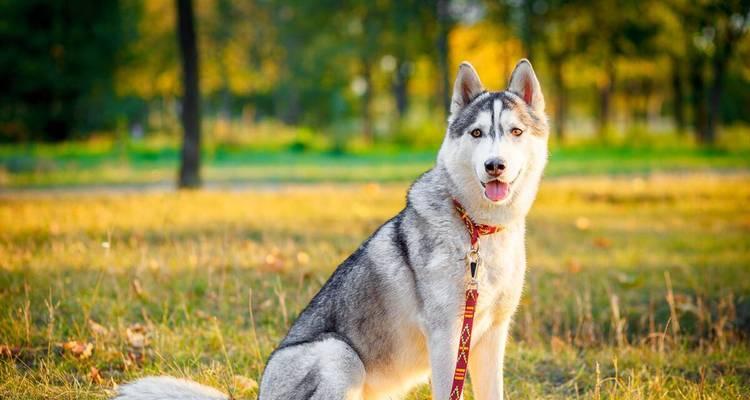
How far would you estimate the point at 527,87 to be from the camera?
4.26 metres

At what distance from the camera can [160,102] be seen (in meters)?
57.6

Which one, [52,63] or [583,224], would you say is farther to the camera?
[52,63]

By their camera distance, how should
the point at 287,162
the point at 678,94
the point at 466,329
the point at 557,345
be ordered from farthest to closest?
the point at 678,94, the point at 287,162, the point at 557,345, the point at 466,329

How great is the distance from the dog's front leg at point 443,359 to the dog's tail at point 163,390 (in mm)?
1239

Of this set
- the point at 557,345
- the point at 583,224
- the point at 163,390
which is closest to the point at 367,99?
the point at 583,224

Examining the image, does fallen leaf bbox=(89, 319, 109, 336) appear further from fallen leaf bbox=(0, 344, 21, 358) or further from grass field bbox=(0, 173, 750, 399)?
fallen leaf bbox=(0, 344, 21, 358)

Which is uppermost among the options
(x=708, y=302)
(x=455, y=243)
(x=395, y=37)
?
(x=395, y=37)

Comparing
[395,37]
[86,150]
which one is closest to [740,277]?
[86,150]

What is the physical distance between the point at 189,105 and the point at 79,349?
9.82 m

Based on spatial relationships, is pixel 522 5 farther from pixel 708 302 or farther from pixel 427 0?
pixel 708 302

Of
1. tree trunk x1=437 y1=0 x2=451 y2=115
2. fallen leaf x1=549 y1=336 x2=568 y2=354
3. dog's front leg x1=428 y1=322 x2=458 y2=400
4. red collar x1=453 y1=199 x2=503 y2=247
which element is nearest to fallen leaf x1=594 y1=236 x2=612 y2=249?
fallen leaf x1=549 y1=336 x2=568 y2=354

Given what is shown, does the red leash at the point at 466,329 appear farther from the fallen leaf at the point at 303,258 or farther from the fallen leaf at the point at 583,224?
the fallen leaf at the point at 583,224

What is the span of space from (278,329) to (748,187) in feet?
43.6

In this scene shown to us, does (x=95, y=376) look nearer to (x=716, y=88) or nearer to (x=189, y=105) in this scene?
(x=189, y=105)
